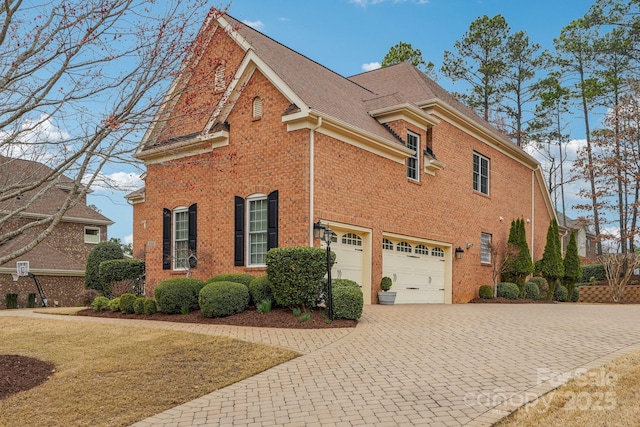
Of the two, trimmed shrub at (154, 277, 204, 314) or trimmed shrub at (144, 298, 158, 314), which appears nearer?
trimmed shrub at (154, 277, 204, 314)

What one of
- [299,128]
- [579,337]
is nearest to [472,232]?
[299,128]

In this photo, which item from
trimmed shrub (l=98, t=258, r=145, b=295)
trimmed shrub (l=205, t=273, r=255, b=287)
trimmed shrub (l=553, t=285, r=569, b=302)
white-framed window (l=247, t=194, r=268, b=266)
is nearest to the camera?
trimmed shrub (l=205, t=273, r=255, b=287)

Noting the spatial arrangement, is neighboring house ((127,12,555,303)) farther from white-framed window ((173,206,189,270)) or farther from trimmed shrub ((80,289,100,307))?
trimmed shrub ((80,289,100,307))

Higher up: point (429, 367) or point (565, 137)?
point (565, 137)

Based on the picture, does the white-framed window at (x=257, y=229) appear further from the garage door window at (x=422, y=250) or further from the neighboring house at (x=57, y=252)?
the neighboring house at (x=57, y=252)

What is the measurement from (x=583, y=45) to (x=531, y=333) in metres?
29.2

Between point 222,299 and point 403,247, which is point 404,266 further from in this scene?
point 222,299

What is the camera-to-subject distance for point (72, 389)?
857cm

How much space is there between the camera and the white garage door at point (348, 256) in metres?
15.8

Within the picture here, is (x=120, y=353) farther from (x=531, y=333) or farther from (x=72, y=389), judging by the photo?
(x=531, y=333)

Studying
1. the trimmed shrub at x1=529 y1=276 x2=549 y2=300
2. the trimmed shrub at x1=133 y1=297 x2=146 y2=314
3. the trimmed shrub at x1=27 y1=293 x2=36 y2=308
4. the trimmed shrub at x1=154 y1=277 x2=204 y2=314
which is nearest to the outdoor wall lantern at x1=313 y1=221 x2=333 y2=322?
the trimmed shrub at x1=154 y1=277 x2=204 y2=314

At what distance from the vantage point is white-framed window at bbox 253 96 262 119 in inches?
633

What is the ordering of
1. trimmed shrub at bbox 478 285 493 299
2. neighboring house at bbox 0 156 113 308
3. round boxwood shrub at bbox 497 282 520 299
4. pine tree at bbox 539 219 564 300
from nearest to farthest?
trimmed shrub at bbox 478 285 493 299, round boxwood shrub at bbox 497 282 520 299, pine tree at bbox 539 219 564 300, neighboring house at bbox 0 156 113 308

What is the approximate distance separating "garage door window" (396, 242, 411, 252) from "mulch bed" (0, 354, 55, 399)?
11144 mm
